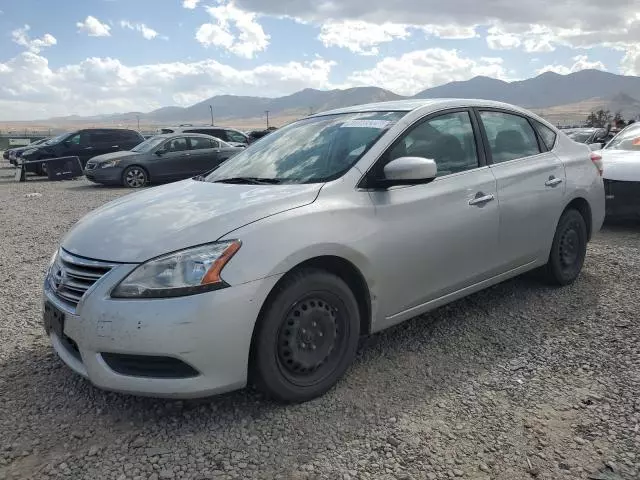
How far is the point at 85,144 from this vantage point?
18.7 meters

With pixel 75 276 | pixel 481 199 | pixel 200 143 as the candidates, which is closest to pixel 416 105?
pixel 481 199

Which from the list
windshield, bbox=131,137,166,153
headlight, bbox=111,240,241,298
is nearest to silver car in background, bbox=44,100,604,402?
headlight, bbox=111,240,241,298

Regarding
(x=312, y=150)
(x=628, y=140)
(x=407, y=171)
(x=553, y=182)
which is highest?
(x=312, y=150)

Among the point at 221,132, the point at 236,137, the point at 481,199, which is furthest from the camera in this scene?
the point at 236,137

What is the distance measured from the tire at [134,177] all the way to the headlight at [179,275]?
43.4ft

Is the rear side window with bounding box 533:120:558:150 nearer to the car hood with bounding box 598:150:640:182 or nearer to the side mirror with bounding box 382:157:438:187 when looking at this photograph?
the side mirror with bounding box 382:157:438:187

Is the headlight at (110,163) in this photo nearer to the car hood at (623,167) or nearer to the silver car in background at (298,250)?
the silver car in background at (298,250)

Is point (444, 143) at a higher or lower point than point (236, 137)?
Answer: higher

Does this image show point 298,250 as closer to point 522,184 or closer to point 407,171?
point 407,171

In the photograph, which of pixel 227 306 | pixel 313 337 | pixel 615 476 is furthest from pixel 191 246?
pixel 615 476

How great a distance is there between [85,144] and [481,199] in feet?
58.1

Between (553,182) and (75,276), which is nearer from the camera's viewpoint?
(75,276)

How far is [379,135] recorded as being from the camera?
138 inches

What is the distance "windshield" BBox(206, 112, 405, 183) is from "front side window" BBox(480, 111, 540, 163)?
0.90 metres
